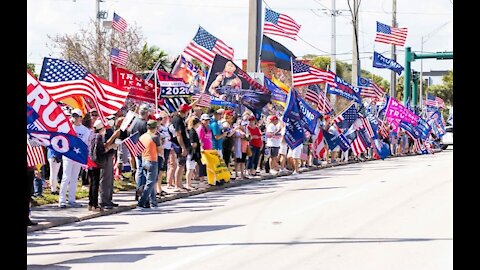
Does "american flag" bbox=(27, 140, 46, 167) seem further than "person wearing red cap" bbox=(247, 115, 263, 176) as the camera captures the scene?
No

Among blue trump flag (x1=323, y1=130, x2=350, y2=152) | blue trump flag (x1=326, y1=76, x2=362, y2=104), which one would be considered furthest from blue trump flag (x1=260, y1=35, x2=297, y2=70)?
blue trump flag (x1=323, y1=130, x2=350, y2=152)

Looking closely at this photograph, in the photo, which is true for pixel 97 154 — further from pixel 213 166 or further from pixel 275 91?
pixel 275 91

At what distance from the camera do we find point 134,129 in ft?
50.9

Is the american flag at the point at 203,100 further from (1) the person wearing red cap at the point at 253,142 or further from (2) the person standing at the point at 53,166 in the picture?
(2) the person standing at the point at 53,166

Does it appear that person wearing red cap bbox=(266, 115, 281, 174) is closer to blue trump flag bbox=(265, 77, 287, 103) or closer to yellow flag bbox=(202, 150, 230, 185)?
blue trump flag bbox=(265, 77, 287, 103)

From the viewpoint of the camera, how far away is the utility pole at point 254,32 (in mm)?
28938

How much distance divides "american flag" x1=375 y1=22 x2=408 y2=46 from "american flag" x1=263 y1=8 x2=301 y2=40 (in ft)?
34.8

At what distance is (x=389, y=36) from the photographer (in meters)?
Result: 39.0

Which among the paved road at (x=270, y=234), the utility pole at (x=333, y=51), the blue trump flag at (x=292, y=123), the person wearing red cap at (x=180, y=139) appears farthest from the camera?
the utility pole at (x=333, y=51)

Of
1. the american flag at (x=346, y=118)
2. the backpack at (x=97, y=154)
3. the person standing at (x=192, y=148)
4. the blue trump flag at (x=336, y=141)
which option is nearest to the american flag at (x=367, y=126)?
the american flag at (x=346, y=118)

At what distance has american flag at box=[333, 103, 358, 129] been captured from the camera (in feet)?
94.0

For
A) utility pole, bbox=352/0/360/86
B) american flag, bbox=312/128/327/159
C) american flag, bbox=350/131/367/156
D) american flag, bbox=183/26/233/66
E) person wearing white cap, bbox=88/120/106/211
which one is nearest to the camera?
person wearing white cap, bbox=88/120/106/211

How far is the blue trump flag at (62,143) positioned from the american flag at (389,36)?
2905 centimetres
